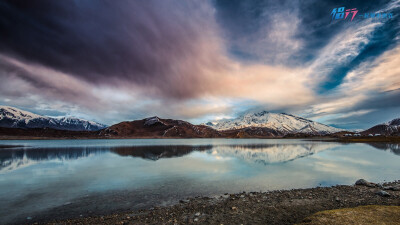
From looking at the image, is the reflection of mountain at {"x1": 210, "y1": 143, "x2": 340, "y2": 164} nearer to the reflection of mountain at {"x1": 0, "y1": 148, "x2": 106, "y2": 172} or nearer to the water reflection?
the water reflection

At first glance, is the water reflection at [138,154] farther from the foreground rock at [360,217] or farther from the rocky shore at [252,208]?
the foreground rock at [360,217]

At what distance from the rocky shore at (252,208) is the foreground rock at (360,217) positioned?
1.13 m

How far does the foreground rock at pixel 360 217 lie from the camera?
9.66 metres

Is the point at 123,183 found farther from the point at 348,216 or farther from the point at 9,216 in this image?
the point at 348,216

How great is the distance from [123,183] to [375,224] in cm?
2429

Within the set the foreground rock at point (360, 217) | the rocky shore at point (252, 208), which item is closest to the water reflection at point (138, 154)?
the rocky shore at point (252, 208)

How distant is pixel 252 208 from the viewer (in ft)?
47.6

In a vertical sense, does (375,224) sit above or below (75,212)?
above

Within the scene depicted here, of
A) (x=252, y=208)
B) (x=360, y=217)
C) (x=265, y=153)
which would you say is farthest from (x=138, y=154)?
(x=360, y=217)

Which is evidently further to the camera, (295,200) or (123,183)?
(123,183)

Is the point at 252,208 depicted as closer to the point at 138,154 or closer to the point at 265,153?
the point at 138,154

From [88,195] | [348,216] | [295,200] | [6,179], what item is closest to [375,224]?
[348,216]

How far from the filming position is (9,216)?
1454 centimetres

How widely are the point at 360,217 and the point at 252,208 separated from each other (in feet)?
21.3
